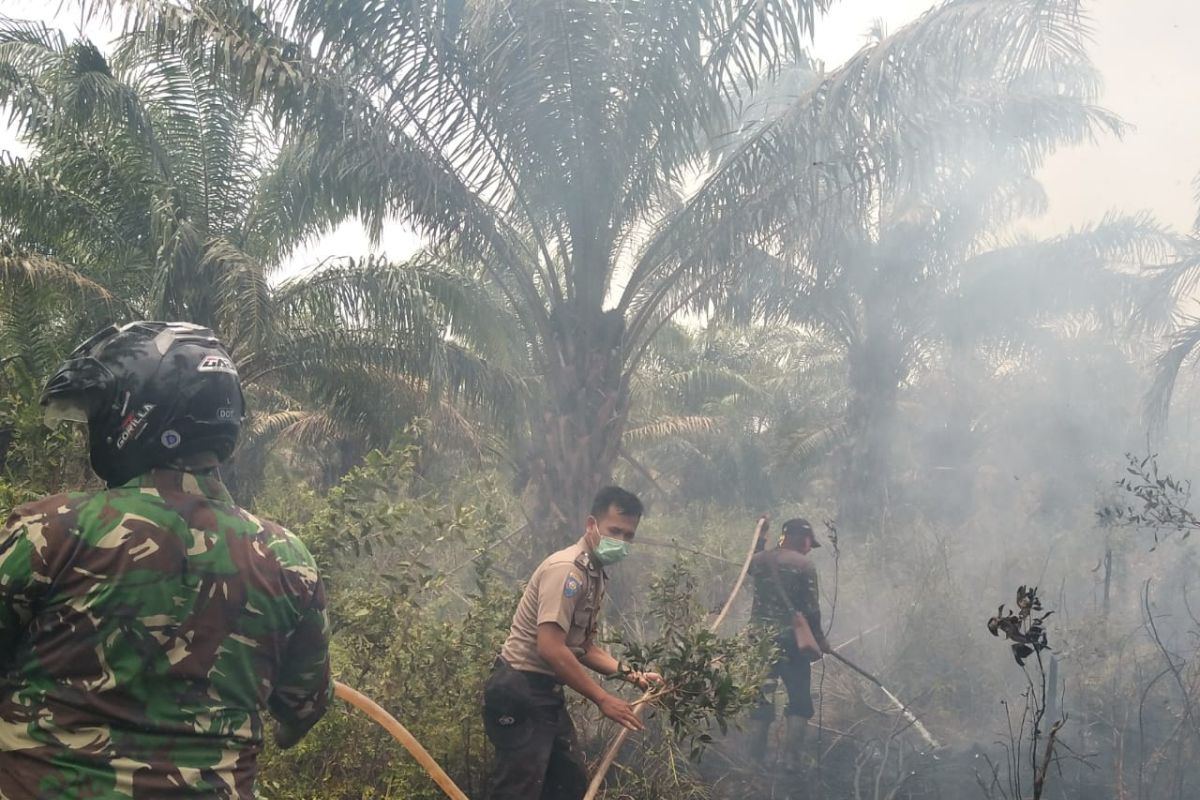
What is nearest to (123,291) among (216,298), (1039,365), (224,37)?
(216,298)

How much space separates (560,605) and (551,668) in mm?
257

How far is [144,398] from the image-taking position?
5.34 feet

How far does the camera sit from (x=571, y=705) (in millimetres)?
4973

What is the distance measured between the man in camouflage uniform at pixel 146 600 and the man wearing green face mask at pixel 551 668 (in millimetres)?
1886

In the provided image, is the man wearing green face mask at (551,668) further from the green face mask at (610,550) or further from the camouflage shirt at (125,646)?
the camouflage shirt at (125,646)

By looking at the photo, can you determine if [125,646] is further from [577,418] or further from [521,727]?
[577,418]

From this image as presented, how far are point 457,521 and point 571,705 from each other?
110 centimetres

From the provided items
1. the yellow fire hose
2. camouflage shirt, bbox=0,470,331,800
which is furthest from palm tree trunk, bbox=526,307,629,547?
camouflage shirt, bbox=0,470,331,800

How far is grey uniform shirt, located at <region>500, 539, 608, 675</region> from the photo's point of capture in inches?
140

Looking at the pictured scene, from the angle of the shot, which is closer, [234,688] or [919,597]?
[234,688]

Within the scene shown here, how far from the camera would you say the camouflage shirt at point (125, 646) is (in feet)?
4.87

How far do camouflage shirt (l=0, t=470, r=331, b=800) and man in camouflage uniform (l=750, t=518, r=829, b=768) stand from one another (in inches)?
189

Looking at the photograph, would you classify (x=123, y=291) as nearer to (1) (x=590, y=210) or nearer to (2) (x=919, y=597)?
(1) (x=590, y=210)

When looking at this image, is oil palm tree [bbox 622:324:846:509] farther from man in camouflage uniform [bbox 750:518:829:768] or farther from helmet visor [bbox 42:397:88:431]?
helmet visor [bbox 42:397:88:431]
